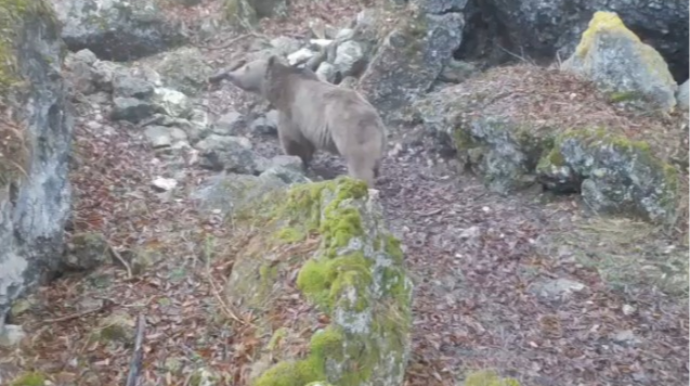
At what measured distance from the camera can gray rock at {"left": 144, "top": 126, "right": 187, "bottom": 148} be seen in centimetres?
946

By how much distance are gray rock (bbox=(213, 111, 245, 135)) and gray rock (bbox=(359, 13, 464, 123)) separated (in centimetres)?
161

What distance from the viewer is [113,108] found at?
9875mm

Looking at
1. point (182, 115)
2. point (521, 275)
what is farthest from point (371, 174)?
point (182, 115)

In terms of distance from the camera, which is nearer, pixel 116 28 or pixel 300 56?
pixel 116 28

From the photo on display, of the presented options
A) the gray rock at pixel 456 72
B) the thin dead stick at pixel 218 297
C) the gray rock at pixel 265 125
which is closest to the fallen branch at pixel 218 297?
the thin dead stick at pixel 218 297

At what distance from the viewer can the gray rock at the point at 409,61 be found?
455 inches

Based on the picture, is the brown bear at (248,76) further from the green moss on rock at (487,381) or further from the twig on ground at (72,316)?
the green moss on rock at (487,381)

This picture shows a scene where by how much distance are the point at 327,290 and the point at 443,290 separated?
2.22 meters

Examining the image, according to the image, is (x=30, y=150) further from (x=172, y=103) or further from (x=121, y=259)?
(x=172, y=103)

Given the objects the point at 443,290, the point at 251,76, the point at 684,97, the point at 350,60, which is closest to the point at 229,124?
the point at 251,76

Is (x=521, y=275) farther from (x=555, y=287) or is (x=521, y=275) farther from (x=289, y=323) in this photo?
(x=289, y=323)

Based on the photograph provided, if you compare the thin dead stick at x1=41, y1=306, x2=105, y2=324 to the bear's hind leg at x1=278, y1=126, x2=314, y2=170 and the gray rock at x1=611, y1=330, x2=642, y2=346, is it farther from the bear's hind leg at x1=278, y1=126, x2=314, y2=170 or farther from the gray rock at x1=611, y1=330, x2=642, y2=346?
the bear's hind leg at x1=278, y1=126, x2=314, y2=170

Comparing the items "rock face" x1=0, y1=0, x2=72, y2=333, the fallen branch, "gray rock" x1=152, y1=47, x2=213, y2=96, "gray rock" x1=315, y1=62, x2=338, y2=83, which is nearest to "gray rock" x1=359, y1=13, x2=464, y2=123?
"gray rock" x1=315, y1=62, x2=338, y2=83

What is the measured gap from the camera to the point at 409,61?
38.3ft
